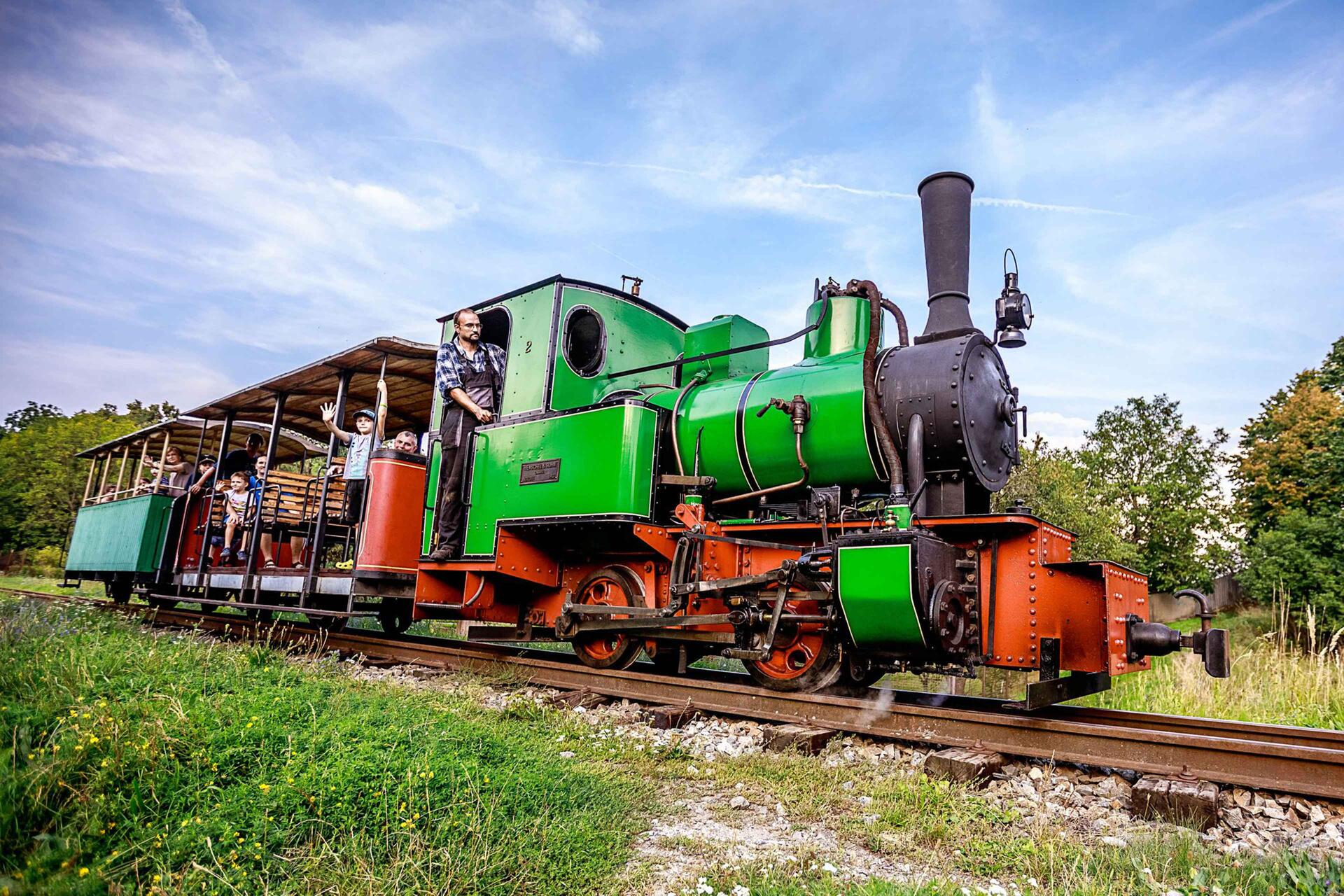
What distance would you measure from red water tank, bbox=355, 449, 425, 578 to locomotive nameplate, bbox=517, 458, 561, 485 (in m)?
1.50

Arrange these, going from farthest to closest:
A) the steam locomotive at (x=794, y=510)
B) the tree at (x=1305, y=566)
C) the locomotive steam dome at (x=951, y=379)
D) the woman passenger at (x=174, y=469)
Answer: the tree at (x=1305, y=566) → the woman passenger at (x=174, y=469) → the locomotive steam dome at (x=951, y=379) → the steam locomotive at (x=794, y=510)

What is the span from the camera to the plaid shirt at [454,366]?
7.17m

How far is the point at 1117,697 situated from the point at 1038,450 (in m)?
16.9

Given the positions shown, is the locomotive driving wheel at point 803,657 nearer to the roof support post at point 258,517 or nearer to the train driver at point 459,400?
the train driver at point 459,400

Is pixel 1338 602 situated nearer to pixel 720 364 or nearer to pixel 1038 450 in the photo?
pixel 1038 450

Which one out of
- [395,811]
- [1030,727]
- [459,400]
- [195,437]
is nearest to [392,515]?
[459,400]

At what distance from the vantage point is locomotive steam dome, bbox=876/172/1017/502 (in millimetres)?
4789

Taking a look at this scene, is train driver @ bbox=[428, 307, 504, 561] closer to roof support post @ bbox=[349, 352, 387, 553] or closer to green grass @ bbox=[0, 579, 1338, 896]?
roof support post @ bbox=[349, 352, 387, 553]

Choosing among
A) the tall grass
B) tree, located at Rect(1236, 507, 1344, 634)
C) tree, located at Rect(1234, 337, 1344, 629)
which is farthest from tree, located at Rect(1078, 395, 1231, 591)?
the tall grass

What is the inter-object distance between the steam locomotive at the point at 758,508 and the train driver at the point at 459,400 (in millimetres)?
150

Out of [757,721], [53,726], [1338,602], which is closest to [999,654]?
[757,721]

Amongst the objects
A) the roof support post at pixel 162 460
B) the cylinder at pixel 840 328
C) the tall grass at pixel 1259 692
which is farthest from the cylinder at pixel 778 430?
the roof support post at pixel 162 460

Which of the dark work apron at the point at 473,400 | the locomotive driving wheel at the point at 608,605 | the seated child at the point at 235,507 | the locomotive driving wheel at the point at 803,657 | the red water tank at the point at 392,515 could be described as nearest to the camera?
the locomotive driving wheel at the point at 803,657

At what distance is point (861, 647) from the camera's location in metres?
4.43
